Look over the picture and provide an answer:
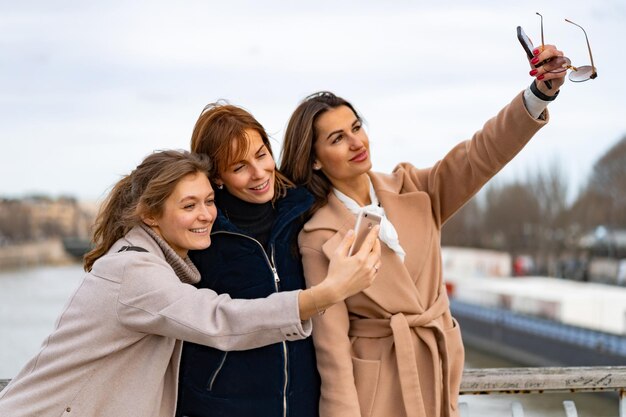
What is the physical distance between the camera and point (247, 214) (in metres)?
2.75

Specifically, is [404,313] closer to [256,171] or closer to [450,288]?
[256,171]

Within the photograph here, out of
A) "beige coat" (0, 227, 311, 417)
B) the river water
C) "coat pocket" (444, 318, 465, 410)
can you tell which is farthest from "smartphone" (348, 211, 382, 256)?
the river water

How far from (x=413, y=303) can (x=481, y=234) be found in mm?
57461

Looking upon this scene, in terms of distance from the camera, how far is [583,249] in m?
46.2

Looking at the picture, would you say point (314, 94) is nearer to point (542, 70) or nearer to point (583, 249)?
point (542, 70)

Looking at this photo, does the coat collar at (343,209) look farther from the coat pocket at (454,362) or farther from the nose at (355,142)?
the coat pocket at (454,362)

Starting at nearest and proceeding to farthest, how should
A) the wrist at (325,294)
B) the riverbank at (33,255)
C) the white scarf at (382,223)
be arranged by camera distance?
1. the wrist at (325,294)
2. the white scarf at (382,223)
3. the riverbank at (33,255)

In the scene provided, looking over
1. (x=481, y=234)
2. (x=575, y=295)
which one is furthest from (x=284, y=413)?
(x=481, y=234)

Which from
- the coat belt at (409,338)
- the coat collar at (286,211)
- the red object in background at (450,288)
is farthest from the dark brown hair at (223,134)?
the red object in background at (450,288)

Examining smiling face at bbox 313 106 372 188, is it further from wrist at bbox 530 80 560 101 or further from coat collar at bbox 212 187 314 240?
wrist at bbox 530 80 560 101

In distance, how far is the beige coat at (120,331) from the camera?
230 centimetres

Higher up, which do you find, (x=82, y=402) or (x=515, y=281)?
(x=82, y=402)

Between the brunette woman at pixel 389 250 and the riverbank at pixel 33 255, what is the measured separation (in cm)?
7277

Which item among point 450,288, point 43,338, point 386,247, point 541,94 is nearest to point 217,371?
point 386,247
